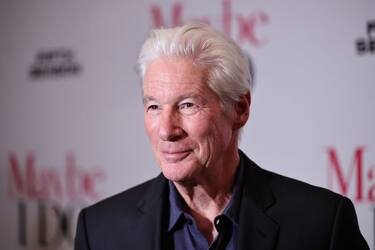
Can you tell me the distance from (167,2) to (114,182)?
80cm

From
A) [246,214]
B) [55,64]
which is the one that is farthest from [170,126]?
[55,64]

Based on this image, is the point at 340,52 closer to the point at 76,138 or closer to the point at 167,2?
the point at 167,2

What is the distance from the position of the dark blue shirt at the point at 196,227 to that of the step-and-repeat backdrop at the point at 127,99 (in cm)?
54

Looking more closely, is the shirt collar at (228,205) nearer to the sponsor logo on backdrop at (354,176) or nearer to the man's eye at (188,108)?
the man's eye at (188,108)

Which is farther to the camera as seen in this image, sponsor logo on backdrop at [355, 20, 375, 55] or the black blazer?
sponsor logo on backdrop at [355, 20, 375, 55]

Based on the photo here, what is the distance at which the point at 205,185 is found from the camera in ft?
4.09

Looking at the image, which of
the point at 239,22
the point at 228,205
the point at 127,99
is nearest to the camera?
the point at 228,205

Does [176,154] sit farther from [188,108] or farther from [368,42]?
[368,42]

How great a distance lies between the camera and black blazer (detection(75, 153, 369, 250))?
1.20 metres

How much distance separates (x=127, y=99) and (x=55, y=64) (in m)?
0.44

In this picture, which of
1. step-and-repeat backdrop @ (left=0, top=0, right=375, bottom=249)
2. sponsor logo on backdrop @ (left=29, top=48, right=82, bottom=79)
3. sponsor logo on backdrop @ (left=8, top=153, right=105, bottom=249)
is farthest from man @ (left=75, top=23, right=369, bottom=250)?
sponsor logo on backdrop @ (left=29, top=48, right=82, bottom=79)

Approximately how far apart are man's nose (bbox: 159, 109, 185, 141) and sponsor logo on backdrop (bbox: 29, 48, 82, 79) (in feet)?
4.13

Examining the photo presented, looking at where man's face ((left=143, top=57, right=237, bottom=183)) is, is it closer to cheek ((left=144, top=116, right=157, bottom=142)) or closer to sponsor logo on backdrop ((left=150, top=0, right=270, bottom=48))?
cheek ((left=144, top=116, right=157, bottom=142))

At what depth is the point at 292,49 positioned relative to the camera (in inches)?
72.0
